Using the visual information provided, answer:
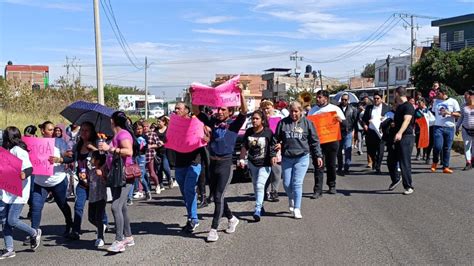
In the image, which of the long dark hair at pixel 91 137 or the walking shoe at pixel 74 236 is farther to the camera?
the walking shoe at pixel 74 236

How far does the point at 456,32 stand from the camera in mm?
53031

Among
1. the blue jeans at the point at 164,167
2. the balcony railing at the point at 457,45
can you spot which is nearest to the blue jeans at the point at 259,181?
the blue jeans at the point at 164,167

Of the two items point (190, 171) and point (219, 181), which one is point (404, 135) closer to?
point (219, 181)

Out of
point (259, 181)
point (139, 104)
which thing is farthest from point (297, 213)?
Answer: point (139, 104)

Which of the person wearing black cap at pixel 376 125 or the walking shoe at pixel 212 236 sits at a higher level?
the person wearing black cap at pixel 376 125

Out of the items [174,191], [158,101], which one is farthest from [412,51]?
[174,191]

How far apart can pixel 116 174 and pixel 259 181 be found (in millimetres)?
2435

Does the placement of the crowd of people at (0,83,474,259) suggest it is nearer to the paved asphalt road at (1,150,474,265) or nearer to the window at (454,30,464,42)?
the paved asphalt road at (1,150,474,265)

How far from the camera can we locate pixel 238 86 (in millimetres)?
7160

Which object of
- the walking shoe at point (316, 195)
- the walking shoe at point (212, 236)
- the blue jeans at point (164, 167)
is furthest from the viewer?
the blue jeans at point (164, 167)

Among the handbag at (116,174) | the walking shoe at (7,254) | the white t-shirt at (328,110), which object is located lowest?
the walking shoe at (7,254)

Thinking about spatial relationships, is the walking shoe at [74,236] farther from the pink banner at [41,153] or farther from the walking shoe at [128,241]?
the walking shoe at [128,241]

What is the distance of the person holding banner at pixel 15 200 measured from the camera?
666 centimetres

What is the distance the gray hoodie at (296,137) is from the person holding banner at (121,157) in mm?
2617
